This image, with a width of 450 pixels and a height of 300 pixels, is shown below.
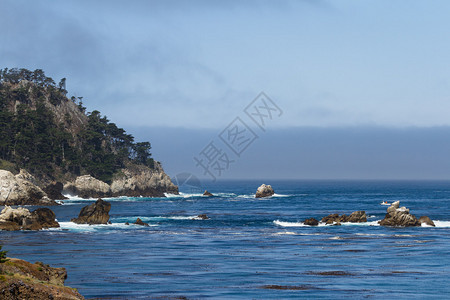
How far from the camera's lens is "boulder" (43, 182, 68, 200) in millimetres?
161150

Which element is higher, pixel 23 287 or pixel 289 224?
pixel 23 287

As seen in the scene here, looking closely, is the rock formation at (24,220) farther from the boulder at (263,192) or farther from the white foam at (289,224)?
the boulder at (263,192)

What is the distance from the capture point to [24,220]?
79188 mm

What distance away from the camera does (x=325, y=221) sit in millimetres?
93000

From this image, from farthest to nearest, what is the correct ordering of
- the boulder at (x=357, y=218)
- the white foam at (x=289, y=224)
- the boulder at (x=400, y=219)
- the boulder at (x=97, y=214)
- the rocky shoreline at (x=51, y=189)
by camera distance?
the rocky shoreline at (x=51, y=189) < the boulder at (x=357, y=218) < the white foam at (x=289, y=224) < the boulder at (x=97, y=214) < the boulder at (x=400, y=219)

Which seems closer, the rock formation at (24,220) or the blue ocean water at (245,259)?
the blue ocean water at (245,259)

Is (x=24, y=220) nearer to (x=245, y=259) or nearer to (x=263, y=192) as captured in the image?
(x=245, y=259)

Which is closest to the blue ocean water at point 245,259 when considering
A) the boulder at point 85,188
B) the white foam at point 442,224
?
the white foam at point 442,224

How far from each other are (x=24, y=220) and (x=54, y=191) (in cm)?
8663

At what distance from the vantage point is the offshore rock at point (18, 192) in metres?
132

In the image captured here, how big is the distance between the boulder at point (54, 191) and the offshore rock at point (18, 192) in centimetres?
2258

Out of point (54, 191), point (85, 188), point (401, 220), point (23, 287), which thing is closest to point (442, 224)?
point (401, 220)

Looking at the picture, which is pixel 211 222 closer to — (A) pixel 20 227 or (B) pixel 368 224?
(B) pixel 368 224

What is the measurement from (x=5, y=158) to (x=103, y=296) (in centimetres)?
15777
